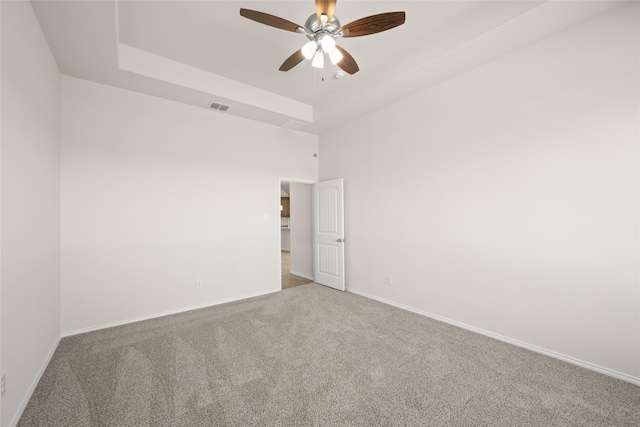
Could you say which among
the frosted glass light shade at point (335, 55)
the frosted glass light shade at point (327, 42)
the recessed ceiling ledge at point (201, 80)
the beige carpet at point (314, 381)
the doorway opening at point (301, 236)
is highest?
the recessed ceiling ledge at point (201, 80)

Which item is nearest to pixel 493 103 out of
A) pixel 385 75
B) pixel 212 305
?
pixel 385 75

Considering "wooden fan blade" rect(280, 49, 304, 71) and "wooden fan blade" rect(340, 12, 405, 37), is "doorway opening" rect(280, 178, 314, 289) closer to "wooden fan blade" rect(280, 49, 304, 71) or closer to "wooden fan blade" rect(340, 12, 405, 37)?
"wooden fan blade" rect(280, 49, 304, 71)

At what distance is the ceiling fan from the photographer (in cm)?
192

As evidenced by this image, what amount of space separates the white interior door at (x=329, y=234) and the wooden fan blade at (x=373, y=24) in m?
2.59

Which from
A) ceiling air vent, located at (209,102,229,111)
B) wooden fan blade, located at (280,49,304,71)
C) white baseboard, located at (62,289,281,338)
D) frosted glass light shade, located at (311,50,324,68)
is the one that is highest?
ceiling air vent, located at (209,102,229,111)

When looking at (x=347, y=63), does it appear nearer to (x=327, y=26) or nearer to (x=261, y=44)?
(x=327, y=26)

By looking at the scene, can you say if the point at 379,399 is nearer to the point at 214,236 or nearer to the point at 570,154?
the point at 570,154

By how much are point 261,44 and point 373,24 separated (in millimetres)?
1407

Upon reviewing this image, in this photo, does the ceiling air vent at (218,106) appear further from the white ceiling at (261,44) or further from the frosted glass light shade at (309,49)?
the frosted glass light shade at (309,49)

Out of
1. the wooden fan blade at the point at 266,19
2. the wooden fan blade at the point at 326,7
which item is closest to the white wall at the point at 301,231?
the wooden fan blade at the point at 266,19

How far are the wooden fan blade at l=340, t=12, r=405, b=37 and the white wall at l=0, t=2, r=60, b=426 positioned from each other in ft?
7.51

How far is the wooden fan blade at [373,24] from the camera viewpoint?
194 centimetres

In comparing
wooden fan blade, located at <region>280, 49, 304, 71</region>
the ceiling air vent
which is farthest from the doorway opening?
wooden fan blade, located at <region>280, 49, 304, 71</region>

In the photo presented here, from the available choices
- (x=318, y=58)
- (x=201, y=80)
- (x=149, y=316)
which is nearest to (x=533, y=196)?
(x=318, y=58)
